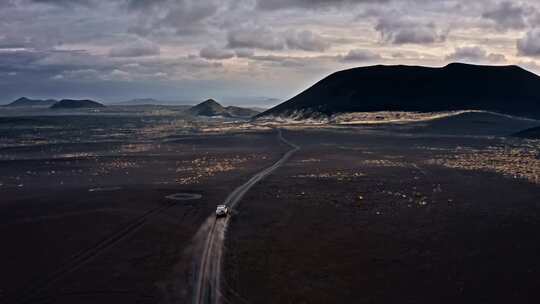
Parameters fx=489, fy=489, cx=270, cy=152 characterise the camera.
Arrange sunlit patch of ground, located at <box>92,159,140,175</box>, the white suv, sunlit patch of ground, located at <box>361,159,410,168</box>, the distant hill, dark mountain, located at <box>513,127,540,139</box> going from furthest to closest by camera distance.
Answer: the distant hill
dark mountain, located at <box>513,127,540,139</box>
sunlit patch of ground, located at <box>361,159,410,168</box>
sunlit patch of ground, located at <box>92,159,140,175</box>
the white suv

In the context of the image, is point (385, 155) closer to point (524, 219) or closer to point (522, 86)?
point (524, 219)

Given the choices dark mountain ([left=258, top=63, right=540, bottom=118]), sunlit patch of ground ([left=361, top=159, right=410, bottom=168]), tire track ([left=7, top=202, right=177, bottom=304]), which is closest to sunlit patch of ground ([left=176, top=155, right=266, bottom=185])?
tire track ([left=7, top=202, right=177, bottom=304])

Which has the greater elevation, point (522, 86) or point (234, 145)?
point (522, 86)

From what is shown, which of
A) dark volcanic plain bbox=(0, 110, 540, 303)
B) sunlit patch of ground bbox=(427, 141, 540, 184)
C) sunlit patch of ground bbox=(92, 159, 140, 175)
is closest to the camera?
dark volcanic plain bbox=(0, 110, 540, 303)

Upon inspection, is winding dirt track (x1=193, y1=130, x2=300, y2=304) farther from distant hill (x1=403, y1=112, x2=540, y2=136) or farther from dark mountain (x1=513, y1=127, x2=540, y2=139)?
distant hill (x1=403, y1=112, x2=540, y2=136)

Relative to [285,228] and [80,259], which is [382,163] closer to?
[285,228]

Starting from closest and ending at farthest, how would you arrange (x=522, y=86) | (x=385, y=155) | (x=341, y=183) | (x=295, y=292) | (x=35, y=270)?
(x=295, y=292)
(x=35, y=270)
(x=341, y=183)
(x=385, y=155)
(x=522, y=86)

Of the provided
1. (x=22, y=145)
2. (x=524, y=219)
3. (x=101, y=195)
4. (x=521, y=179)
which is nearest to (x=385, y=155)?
(x=521, y=179)

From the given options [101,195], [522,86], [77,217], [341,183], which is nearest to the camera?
[77,217]
